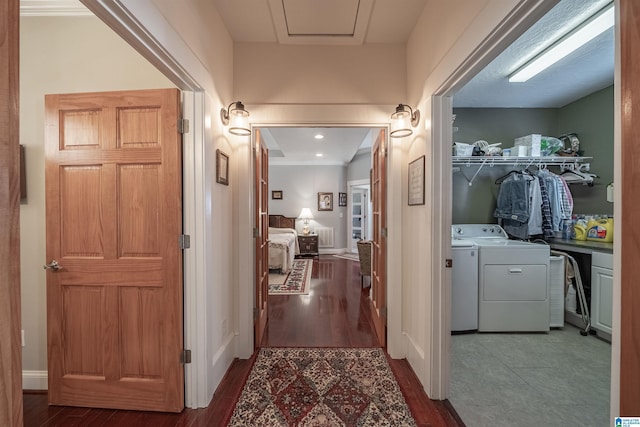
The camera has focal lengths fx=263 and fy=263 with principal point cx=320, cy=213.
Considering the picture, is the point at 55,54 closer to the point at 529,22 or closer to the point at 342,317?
the point at 529,22

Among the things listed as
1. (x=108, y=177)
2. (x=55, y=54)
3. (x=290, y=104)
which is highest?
(x=55, y=54)

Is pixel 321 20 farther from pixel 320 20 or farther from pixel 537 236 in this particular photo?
pixel 537 236

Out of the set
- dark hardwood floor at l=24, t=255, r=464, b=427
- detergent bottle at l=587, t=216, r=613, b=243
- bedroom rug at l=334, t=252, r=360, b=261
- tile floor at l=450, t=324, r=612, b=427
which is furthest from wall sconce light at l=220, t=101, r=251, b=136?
bedroom rug at l=334, t=252, r=360, b=261

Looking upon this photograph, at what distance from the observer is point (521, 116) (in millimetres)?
3457

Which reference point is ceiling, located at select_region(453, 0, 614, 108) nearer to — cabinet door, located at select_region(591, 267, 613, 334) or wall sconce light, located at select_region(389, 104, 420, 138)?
wall sconce light, located at select_region(389, 104, 420, 138)

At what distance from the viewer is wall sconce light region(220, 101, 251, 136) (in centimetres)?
202

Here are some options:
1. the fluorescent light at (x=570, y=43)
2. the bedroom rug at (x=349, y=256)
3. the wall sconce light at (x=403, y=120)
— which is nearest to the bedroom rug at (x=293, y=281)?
the bedroom rug at (x=349, y=256)

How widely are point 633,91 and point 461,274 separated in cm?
229

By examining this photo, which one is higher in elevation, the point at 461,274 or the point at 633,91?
the point at 633,91

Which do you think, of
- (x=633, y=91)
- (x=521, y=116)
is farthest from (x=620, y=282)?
(x=521, y=116)

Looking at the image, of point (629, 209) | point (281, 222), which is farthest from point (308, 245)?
point (629, 209)

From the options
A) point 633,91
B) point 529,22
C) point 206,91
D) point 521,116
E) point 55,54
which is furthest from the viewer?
point 521,116

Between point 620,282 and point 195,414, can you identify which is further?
point 195,414

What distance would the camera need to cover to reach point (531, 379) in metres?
1.98
